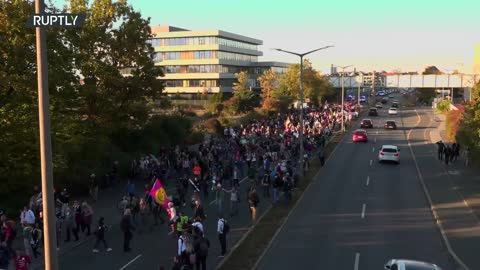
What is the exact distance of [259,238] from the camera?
63.6ft

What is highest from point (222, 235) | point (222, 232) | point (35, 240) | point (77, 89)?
point (77, 89)

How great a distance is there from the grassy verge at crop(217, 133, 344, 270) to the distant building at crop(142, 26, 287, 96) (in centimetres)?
9005

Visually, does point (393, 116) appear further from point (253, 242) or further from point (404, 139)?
point (253, 242)

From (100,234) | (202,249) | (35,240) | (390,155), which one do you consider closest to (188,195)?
(100,234)

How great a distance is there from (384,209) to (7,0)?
20183 millimetres

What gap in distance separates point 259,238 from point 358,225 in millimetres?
4581

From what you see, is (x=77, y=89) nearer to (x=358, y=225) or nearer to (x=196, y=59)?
(x=358, y=225)

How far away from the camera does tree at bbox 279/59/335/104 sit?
95125 mm

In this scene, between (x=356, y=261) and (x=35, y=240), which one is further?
(x=35, y=240)

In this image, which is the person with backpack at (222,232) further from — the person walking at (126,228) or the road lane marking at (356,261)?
the road lane marking at (356,261)

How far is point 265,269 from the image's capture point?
1594cm

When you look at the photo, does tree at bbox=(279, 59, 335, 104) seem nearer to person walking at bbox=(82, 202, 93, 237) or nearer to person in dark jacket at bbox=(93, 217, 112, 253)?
person walking at bbox=(82, 202, 93, 237)

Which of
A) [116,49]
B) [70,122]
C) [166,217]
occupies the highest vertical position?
[116,49]

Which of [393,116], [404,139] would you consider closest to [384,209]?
[404,139]
